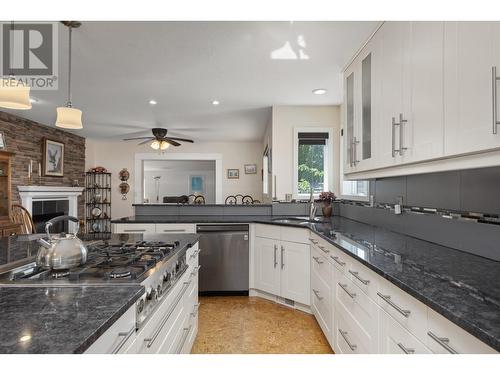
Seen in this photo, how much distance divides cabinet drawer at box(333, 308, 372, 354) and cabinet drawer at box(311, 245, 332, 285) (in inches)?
10.9

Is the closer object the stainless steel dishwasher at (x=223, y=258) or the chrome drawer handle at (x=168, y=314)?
the chrome drawer handle at (x=168, y=314)

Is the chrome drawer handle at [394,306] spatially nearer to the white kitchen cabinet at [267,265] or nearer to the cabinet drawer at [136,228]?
the white kitchen cabinet at [267,265]

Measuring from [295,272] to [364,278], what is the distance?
59.3 inches

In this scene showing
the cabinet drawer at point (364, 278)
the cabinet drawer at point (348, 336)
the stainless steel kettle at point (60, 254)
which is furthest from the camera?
the cabinet drawer at point (348, 336)

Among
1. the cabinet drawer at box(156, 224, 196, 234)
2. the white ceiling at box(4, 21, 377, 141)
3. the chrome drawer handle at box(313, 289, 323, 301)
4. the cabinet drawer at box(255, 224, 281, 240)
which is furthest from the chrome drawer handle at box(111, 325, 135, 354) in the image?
the cabinet drawer at box(156, 224, 196, 234)

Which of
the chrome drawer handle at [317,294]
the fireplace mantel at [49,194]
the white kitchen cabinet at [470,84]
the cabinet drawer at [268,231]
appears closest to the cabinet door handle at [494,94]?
the white kitchen cabinet at [470,84]

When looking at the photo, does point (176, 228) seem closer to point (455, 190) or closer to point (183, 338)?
point (183, 338)

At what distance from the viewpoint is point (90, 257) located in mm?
1531

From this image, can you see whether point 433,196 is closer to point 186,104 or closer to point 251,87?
point 251,87

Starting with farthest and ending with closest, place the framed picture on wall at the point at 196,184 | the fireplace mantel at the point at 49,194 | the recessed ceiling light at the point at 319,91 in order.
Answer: the framed picture on wall at the point at 196,184
the fireplace mantel at the point at 49,194
the recessed ceiling light at the point at 319,91

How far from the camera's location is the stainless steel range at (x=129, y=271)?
3.68ft

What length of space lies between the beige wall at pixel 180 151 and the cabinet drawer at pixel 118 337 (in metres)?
6.52

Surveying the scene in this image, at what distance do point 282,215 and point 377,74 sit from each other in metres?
2.23
